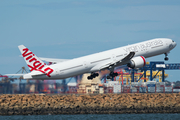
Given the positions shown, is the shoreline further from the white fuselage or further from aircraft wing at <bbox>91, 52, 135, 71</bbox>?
aircraft wing at <bbox>91, 52, 135, 71</bbox>

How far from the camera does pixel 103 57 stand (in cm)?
6588

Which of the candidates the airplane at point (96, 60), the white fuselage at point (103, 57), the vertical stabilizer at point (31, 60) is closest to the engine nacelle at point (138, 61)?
the airplane at point (96, 60)

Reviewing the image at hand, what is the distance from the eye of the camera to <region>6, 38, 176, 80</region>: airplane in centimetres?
6244

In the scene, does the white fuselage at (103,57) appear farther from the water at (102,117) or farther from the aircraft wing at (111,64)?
the water at (102,117)

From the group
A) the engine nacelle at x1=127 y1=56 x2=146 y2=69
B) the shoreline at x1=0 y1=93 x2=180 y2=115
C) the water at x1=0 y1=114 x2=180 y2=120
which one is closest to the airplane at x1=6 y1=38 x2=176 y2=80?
A: the engine nacelle at x1=127 y1=56 x2=146 y2=69

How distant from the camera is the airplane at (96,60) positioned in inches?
2458

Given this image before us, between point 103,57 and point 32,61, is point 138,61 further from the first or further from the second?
point 32,61

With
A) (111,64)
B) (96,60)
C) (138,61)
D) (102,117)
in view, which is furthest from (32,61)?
(138,61)

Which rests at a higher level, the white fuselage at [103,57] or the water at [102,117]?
the white fuselage at [103,57]

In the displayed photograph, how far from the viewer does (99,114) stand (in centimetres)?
5553

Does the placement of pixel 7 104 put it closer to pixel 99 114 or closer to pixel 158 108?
pixel 99 114

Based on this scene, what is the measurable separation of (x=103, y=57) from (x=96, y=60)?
142cm

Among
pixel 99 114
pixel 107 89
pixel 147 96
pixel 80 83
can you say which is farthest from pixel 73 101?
pixel 107 89

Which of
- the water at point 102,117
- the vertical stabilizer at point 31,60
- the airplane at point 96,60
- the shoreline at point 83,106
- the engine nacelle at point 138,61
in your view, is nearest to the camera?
the water at point 102,117
